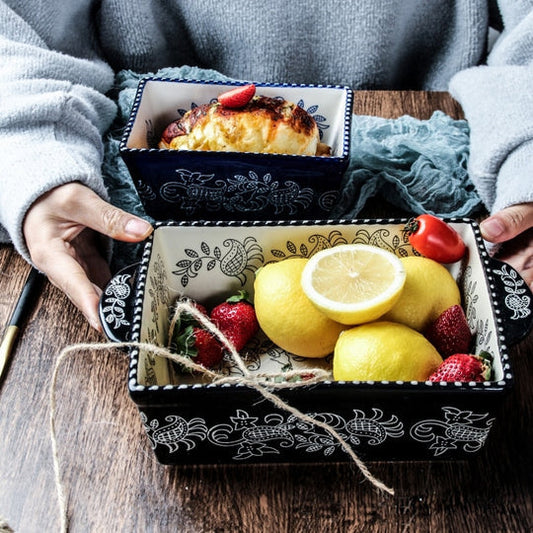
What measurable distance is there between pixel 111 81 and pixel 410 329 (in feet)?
2.31

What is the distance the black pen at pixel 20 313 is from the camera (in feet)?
1.99

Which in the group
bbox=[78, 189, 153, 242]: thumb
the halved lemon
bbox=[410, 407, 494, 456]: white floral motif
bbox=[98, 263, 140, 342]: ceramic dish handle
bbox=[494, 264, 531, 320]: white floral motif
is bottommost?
bbox=[410, 407, 494, 456]: white floral motif

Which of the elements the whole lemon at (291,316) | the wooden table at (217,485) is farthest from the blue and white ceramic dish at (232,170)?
the wooden table at (217,485)

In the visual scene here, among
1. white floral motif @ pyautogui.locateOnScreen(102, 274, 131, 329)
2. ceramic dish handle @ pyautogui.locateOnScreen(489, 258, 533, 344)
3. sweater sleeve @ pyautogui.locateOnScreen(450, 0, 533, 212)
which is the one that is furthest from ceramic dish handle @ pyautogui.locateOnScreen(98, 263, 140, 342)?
sweater sleeve @ pyautogui.locateOnScreen(450, 0, 533, 212)

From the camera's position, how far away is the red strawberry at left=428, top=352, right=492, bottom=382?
1.50ft

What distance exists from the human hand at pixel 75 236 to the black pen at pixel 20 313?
27 mm

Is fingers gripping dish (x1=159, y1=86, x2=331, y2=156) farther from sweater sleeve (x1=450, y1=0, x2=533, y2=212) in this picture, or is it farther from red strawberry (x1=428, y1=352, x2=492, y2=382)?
red strawberry (x1=428, y1=352, x2=492, y2=382)

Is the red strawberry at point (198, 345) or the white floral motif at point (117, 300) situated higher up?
the white floral motif at point (117, 300)

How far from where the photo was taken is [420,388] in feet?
1.38

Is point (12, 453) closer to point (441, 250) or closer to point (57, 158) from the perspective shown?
point (57, 158)

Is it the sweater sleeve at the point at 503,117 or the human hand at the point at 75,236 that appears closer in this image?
the human hand at the point at 75,236

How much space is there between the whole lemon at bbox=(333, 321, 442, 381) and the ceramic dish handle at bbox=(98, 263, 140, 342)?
19 cm

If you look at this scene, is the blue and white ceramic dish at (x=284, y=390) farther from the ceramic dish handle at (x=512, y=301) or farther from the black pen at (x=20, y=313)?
the black pen at (x=20, y=313)

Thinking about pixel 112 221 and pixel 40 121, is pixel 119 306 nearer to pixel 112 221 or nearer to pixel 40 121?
pixel 112 221
